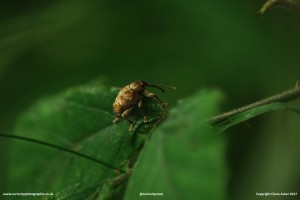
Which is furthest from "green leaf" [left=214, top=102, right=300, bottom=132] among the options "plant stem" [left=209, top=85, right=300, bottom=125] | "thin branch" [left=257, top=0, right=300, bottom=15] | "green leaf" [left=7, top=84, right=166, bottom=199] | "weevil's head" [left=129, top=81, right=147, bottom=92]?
"weevil's head" [left=129, top=81, right=147, bottom=92]

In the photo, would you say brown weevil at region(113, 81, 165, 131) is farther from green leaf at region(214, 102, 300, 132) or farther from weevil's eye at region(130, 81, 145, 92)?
green leaf at region(214, 102, 300, 132)

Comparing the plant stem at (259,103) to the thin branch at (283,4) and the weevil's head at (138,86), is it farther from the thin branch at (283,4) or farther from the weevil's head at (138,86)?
the weevil's head at (138,86)

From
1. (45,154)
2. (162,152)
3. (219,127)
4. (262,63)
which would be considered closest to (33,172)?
(45,154)

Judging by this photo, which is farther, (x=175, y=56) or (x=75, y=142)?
(x=175, y=56)

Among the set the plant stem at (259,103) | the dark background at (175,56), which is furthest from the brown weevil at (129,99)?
the dark background at (175,56)

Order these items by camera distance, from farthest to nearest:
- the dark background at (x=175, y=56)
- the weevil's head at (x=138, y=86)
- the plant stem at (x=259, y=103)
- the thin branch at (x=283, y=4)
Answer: the dark background at (x=175, y=56)
the weevil's head at (x=138, y=86)
the thin branch at (x=283, y=4)
the plant stem at (x=259, y=103)

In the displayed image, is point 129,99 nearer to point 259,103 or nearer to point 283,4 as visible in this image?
point 259,103

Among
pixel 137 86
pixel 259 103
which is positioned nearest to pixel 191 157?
pixel 259 103
